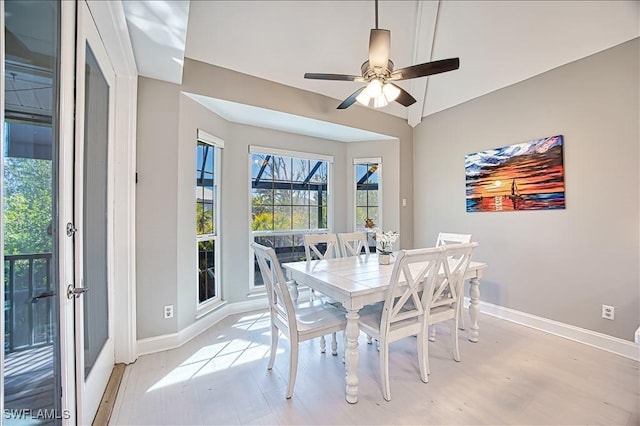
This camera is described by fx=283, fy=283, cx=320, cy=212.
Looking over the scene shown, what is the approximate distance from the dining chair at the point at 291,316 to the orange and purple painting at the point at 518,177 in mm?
2452

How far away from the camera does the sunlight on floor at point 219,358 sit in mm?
2158

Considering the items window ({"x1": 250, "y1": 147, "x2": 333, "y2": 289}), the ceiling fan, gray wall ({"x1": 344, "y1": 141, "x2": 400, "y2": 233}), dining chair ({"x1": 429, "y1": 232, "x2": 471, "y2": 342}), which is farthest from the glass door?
gray wall ({"x1": 344, "y1": 141, "x2": 400, "y2": 233})

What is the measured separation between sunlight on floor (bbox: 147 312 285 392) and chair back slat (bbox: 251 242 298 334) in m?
0.60

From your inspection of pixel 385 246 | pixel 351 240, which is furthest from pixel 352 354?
pixel 351 240

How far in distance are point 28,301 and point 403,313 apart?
6.50 feet

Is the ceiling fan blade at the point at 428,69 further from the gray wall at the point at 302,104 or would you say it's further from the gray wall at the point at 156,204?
the gray wall at the point at 156,204

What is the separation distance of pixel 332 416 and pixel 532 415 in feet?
4.05

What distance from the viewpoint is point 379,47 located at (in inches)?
78.1

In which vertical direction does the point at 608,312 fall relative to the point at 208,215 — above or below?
below

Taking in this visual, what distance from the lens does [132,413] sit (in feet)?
5.80

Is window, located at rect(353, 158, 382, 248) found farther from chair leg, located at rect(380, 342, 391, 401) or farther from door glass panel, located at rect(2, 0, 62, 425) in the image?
door glass panel, located at rect(2, 0, 62, 425)

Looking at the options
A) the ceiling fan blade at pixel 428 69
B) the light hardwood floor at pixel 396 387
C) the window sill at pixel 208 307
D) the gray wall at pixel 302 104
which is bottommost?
the light hardwood floor at pixel 396 387

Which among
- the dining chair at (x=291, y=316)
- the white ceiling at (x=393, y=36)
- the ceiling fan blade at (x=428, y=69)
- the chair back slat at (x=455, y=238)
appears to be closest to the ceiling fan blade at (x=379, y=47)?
the ceiling fan blade at (x=428, y=69)

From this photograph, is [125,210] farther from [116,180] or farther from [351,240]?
[351,240]
